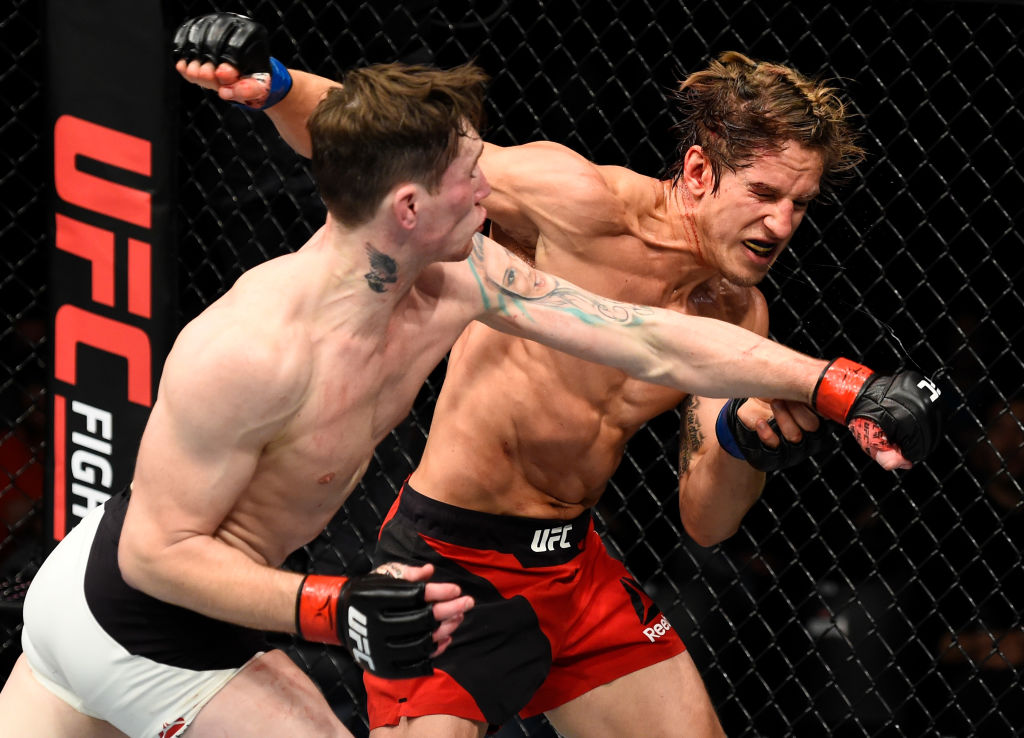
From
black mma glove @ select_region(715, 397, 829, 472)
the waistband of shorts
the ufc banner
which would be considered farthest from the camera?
the ufc banner

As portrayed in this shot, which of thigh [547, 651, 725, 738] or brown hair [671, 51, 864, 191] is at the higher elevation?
brown hair [671, 51, 864, 191]

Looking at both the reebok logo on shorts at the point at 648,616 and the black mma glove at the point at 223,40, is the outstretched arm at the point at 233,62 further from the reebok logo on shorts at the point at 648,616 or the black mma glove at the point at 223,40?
the reebok logo on shorts at the point at 648,616

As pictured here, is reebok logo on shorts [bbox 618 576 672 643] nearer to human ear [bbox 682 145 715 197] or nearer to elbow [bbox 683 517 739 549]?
elbow [bbox 683 517 739 549]

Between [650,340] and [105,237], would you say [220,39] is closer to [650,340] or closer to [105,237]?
[650,340]

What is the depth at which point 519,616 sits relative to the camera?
6.60 feet

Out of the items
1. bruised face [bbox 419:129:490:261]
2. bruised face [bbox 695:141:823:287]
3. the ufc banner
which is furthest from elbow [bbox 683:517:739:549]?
the ufc banner

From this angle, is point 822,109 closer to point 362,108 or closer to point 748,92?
point 748,92

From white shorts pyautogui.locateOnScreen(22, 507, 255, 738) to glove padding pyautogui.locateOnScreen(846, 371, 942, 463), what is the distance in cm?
89

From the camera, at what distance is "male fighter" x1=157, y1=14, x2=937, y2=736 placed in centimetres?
195

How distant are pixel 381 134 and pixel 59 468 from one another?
60.4 inches

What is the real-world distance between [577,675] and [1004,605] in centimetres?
111

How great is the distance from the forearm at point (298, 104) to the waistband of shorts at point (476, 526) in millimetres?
611

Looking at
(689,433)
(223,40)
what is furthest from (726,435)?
(223,40)

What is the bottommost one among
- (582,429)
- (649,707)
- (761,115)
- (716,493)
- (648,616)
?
(649,707)
